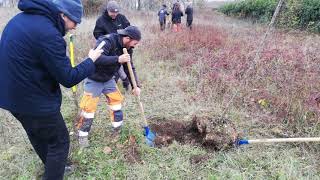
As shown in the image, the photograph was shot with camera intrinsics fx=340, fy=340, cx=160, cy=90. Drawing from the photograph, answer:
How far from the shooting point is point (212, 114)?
432 centimetres

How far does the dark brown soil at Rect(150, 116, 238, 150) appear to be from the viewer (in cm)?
383

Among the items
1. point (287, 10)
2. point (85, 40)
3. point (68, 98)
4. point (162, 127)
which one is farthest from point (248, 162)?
point (287, 10)

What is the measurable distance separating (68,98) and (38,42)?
3471 millimetres

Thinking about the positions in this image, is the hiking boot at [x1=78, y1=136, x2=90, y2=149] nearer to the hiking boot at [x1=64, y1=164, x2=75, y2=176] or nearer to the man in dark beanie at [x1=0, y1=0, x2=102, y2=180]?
the hiking boot at [x1=64, y1=164, x2=75, y2=176]

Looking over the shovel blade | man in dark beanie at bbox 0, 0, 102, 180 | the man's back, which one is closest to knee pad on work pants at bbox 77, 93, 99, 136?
the shovel blade

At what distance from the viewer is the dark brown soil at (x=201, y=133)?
3.83m

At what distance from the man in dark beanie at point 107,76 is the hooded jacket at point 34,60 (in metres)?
0.97

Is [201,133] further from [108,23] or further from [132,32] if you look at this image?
[108,23]

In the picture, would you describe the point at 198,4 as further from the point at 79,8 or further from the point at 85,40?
the point at 79,8

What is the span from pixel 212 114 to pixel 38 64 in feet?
8.20

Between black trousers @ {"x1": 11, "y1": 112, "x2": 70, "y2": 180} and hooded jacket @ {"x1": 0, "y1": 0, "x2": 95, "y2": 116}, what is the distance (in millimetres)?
84

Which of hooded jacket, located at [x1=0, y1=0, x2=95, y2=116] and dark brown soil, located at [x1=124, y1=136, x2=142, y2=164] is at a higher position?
hooded jacket, located at [x1=0, y1=0, x2=95, y2=116]

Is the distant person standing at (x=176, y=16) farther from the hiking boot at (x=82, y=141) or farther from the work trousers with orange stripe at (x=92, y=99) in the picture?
the hiking boot at (x=82, y=141)

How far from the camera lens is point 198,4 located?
28.2m
